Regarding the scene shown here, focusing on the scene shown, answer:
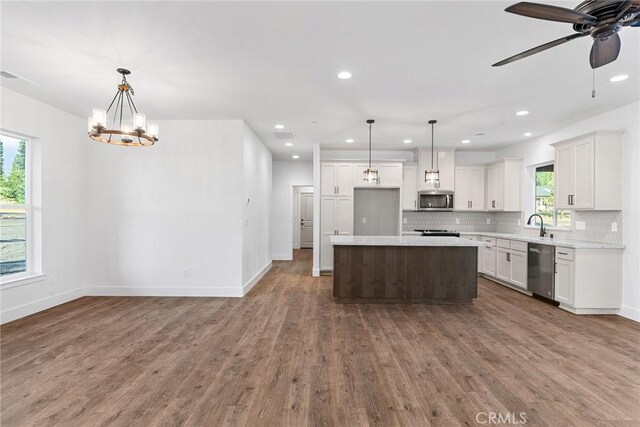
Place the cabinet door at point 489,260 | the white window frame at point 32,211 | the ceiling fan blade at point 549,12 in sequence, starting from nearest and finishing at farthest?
1. the ceiling fan blade at point 549,12
2. the white window frame at point 32,211
3. the cabinet door at point 489,260

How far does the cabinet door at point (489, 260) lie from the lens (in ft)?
20.7

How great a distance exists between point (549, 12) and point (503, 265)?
17.1 ft

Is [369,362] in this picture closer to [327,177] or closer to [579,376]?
→ [579,376]

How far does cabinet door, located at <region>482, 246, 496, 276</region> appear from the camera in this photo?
630 centimetres

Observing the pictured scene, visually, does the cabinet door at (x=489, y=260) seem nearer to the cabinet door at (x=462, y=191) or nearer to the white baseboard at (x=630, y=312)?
the cabinet door at (x=462, y=191)

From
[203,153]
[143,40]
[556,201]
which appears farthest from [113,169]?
[556,201]

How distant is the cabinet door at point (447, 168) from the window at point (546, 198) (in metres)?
1.59

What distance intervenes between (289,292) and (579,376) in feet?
12.8

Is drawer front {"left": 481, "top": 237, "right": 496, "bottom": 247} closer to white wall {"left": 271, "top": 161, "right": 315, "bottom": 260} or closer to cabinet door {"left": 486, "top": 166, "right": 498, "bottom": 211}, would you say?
cabinet door {"left": 486, "top": 166, "right": 498, "bottom": 211}

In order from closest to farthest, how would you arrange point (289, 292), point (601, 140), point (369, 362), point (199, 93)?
point (369, 362) → point (199, 93) → point (601, 140) → point (289, 292)

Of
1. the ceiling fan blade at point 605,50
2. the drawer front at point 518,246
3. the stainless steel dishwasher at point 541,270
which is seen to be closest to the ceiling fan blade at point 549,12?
the ceiling fan blade at point 605,50

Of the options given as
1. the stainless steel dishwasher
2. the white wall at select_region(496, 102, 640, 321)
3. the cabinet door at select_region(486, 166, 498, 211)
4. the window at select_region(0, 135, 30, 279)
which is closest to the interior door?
the cabinet door at select_region(486, 166, 498, 211)

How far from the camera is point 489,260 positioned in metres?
6.46

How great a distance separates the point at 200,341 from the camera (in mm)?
3381
